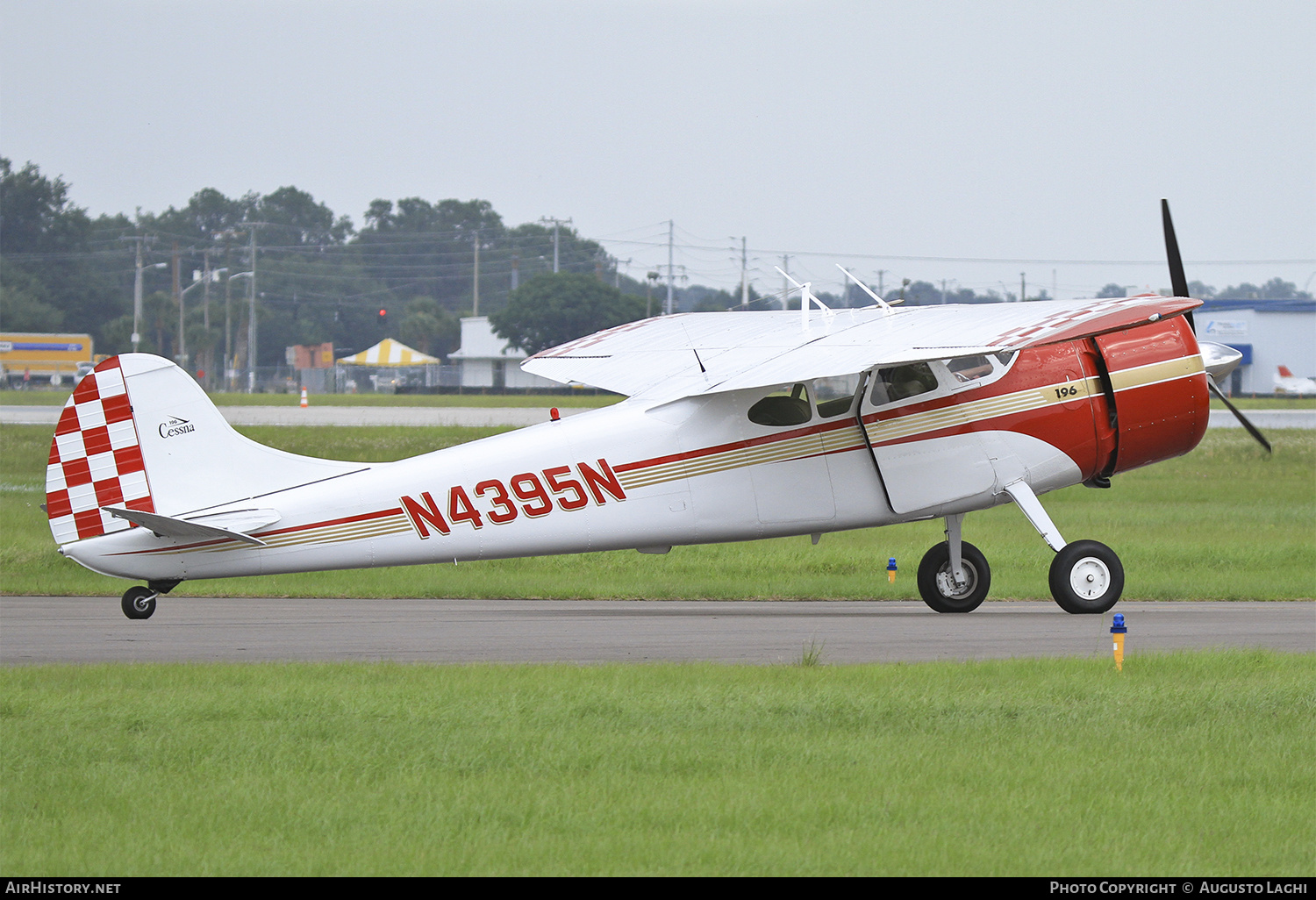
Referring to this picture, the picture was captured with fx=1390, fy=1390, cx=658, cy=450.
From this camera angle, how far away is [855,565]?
1894 centimetres

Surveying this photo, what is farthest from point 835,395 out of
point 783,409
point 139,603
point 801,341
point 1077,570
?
point 139,603

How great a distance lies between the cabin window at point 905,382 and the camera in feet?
45.7

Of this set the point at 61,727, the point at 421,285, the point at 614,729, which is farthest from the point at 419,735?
the point at 421,285

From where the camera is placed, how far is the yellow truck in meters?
94.4

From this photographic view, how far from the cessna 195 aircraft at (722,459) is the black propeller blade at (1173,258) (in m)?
1.14

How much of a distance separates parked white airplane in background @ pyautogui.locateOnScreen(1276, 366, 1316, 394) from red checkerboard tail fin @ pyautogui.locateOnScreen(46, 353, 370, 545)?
9024 centimetres

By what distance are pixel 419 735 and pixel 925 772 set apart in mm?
2967

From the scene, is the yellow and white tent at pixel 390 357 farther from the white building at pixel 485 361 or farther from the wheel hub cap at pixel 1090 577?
the wheel hub cap at pixel 1090 577

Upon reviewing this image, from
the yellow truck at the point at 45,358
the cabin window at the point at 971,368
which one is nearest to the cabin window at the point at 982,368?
the cabin window at the point at 971,368

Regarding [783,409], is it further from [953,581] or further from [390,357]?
[390,357]

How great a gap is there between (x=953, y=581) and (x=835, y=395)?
2.60 m
